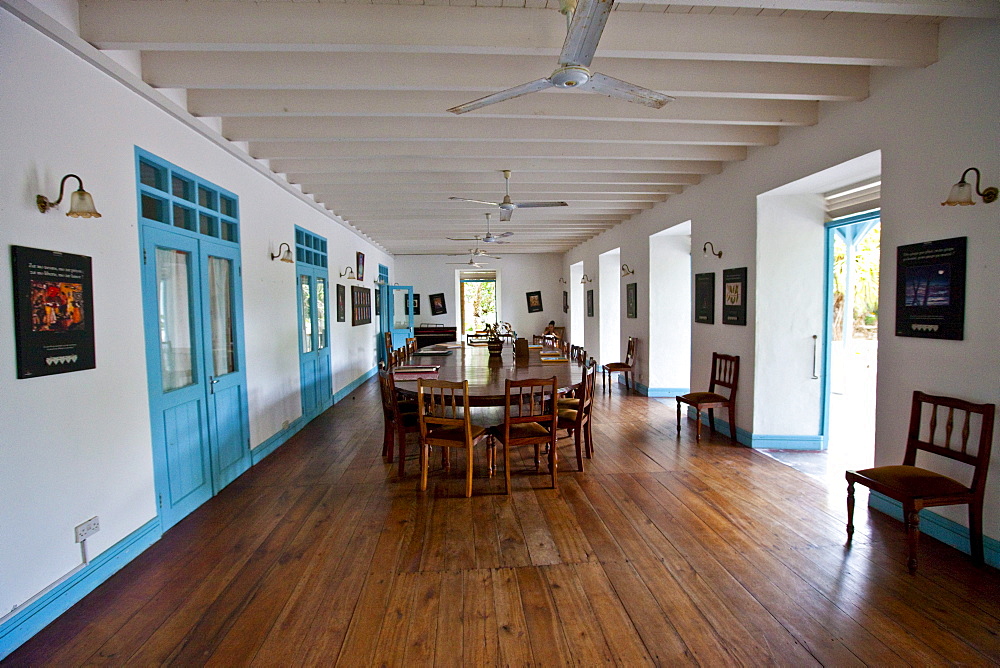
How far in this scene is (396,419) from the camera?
4203mm

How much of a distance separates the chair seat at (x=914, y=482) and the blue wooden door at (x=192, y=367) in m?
4.32

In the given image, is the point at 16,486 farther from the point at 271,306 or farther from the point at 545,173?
the point at 545,173

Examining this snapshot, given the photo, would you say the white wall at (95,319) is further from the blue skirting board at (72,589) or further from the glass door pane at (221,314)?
the glass door pane at (221,314)

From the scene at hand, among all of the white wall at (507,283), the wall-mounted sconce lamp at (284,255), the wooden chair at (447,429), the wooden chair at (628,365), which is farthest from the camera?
the white wall at (507,283)

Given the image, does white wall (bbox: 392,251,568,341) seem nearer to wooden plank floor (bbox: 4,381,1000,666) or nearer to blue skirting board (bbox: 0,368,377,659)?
wooden plank floor (bbox: 4,381,1000,666)

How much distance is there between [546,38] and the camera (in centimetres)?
278

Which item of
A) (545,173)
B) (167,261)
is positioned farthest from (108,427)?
(545,173)

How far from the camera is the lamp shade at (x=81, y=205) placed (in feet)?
7.55

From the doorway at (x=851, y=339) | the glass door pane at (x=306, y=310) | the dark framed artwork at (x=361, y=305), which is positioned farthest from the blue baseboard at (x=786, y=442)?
the dark framed artwork at (x=361, y=305)

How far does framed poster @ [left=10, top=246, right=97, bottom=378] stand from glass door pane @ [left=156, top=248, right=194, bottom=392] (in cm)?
67

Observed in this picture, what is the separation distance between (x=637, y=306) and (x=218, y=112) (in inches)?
244

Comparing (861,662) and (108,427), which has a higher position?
(108,427)

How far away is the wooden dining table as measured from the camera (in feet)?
12.4

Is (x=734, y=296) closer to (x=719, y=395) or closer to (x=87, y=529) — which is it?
(x=719, y=395)
